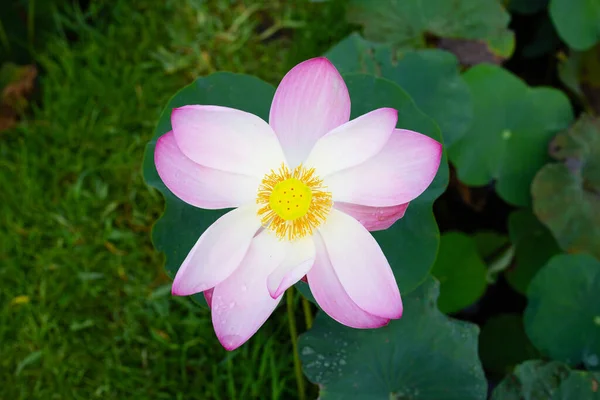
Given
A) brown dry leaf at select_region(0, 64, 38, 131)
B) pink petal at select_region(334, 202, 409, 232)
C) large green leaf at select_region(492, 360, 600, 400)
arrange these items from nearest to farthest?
pink petal at select_region(334, 202, 409, 232) < large green leaf at select_region(492, 360, 600, 400) < brown dry leaf at select_region(0, 64, 38, 131)

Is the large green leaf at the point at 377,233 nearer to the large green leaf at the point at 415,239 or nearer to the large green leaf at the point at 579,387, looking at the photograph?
the large green leaf at the point at 415,239

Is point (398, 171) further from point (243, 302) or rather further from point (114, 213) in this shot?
point (114, 213)

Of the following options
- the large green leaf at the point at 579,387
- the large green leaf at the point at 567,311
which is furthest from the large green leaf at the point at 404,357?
the large green leaf at the point at 567,311

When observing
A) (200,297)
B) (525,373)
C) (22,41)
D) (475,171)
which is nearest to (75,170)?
(22,41)

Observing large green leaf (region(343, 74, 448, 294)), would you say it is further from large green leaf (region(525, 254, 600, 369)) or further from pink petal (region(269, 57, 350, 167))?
large green leaf (region(525, 254, 600, 369))

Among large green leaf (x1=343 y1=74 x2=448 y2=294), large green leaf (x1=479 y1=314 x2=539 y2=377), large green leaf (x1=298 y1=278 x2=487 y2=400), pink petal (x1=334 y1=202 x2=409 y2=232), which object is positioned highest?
pink petal (x1=334 y1=202 x2=409 y2=232)

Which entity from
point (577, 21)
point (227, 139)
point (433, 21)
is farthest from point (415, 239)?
point (577, 21)

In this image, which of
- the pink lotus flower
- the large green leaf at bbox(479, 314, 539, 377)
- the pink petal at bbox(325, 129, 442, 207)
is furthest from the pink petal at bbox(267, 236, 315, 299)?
the large green leaf at bbox(479, 314, 539, 377)
